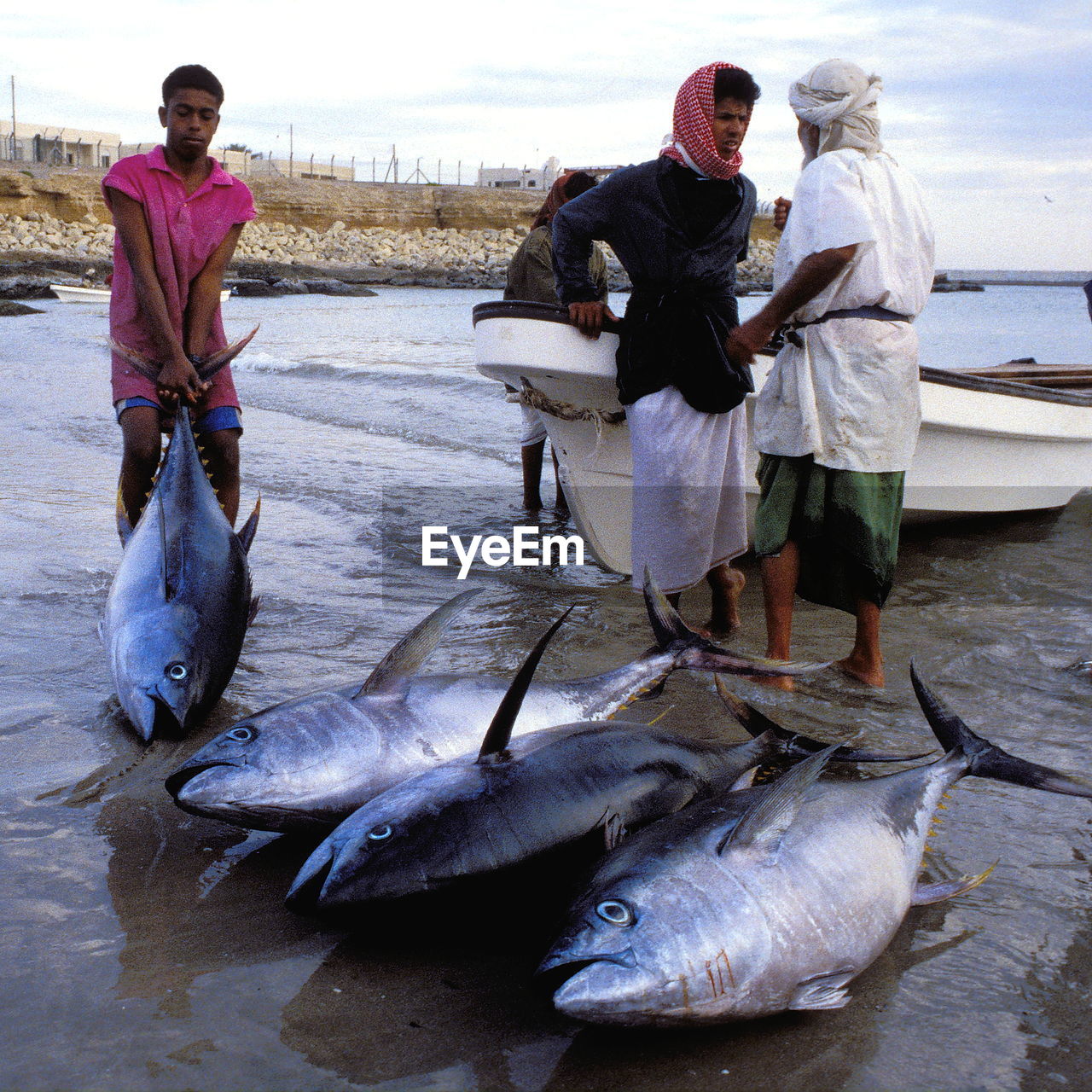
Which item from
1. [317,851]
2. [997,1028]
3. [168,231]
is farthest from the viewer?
[168,231]

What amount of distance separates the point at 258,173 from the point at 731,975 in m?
95.9

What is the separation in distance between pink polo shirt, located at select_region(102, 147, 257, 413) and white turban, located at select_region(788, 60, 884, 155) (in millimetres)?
2204

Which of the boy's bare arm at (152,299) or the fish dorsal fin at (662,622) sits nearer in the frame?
the fish dorsal fin at (662,622)

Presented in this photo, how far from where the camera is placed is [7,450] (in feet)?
28.5

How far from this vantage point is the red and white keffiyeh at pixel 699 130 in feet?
13.5

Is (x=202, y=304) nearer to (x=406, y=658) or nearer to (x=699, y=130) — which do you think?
(x=699, y=130)

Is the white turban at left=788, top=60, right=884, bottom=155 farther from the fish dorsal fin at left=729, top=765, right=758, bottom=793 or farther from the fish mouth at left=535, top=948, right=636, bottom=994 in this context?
the fish mouth at left=535, top=948, right=636, bottom=994

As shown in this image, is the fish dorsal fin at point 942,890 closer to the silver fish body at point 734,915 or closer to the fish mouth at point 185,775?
the silver fish body at point 734,915

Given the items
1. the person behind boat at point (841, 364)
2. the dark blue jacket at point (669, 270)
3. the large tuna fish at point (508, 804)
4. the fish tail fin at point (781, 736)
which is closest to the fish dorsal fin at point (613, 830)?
the large tuna fish at point (508, 804)

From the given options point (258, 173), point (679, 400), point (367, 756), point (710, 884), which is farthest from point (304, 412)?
point (258, 173)

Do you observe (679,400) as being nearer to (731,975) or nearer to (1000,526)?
(731,975)

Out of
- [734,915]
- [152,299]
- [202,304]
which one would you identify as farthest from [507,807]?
[202,304]

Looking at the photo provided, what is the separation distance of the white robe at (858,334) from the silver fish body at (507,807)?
1.64 metres

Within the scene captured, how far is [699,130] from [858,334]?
39.3 inches
